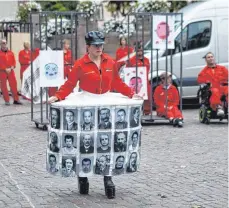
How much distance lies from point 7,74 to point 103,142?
13042mm

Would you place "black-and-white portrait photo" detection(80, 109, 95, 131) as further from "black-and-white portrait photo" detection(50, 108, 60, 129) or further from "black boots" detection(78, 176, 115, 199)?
"black boots" detection(78, 176, 115, 199)

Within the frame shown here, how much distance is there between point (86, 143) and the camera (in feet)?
26.0

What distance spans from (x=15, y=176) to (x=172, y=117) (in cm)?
635

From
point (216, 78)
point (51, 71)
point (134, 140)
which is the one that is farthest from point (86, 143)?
point (216, 78)

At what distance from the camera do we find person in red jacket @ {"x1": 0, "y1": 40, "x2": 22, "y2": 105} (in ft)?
66.5

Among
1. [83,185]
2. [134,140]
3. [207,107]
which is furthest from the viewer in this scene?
[207,107]

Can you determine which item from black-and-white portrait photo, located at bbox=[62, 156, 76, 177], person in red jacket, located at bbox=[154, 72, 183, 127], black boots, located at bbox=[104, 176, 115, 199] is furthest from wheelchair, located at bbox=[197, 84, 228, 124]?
black-and-white portrait photo, located at bbox=[62, 156, 76, 177]

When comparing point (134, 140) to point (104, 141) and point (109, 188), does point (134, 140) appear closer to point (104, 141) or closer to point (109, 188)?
point (104, 141)

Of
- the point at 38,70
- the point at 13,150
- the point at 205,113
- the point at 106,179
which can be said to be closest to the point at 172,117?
the point at 205,113

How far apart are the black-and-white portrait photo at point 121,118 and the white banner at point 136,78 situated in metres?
7.24

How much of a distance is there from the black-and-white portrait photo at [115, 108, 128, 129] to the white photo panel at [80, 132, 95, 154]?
0.29 metres

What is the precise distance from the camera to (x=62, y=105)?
7898 mm

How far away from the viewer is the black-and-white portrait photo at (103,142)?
26.1ft

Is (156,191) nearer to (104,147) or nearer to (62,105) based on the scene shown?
(104,147)
